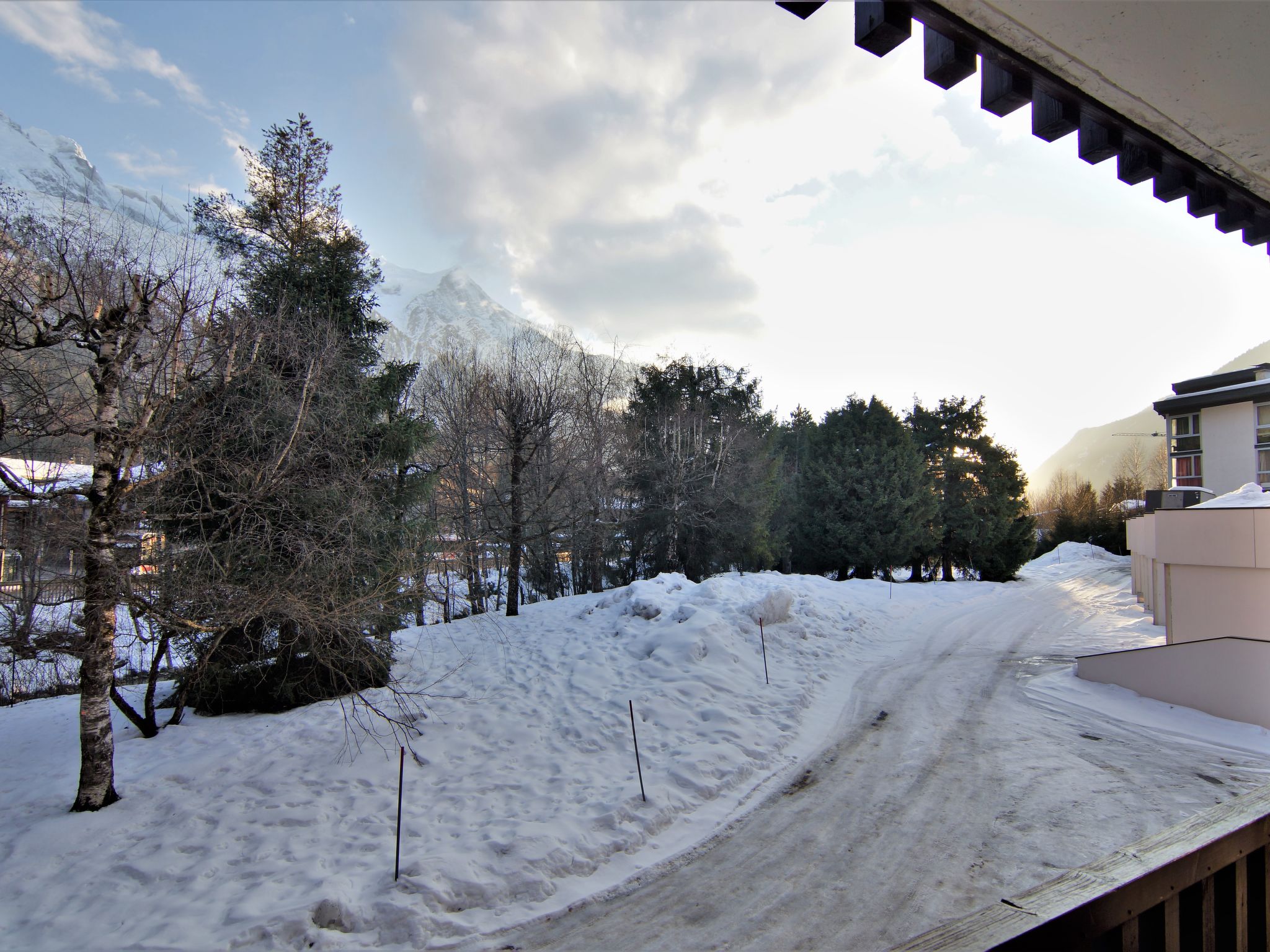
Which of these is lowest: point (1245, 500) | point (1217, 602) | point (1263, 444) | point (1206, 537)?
point (1217, 602)

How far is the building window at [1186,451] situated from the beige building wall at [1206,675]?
2287 centimetres

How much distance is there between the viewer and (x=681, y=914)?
198 inches

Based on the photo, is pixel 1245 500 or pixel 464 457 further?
pixel 464 457

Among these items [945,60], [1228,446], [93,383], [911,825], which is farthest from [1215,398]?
[93,383]

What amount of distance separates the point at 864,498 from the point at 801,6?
27.2 metres

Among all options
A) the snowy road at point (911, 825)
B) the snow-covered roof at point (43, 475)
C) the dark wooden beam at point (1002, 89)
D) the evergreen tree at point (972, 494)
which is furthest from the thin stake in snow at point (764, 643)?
the evergreen tree at point (972, 494)

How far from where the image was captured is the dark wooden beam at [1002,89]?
2.20m

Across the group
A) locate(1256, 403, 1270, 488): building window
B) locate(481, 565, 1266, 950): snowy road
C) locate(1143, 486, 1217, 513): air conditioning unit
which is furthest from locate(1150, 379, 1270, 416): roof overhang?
locate(481, 565, 1266, 950): snowy road

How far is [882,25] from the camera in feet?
6.22

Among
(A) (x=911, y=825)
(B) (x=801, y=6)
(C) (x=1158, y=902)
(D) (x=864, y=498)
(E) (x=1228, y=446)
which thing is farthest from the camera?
(D) (x=864, y=498)

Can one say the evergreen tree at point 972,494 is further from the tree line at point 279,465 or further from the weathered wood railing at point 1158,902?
the weathered wood railing at point 1158,902

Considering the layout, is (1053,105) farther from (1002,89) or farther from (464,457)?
(464,457)

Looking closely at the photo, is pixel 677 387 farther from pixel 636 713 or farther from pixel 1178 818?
pixel 1178 818

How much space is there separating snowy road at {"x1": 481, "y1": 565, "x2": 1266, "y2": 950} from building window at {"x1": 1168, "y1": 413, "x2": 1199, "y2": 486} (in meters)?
25.2
